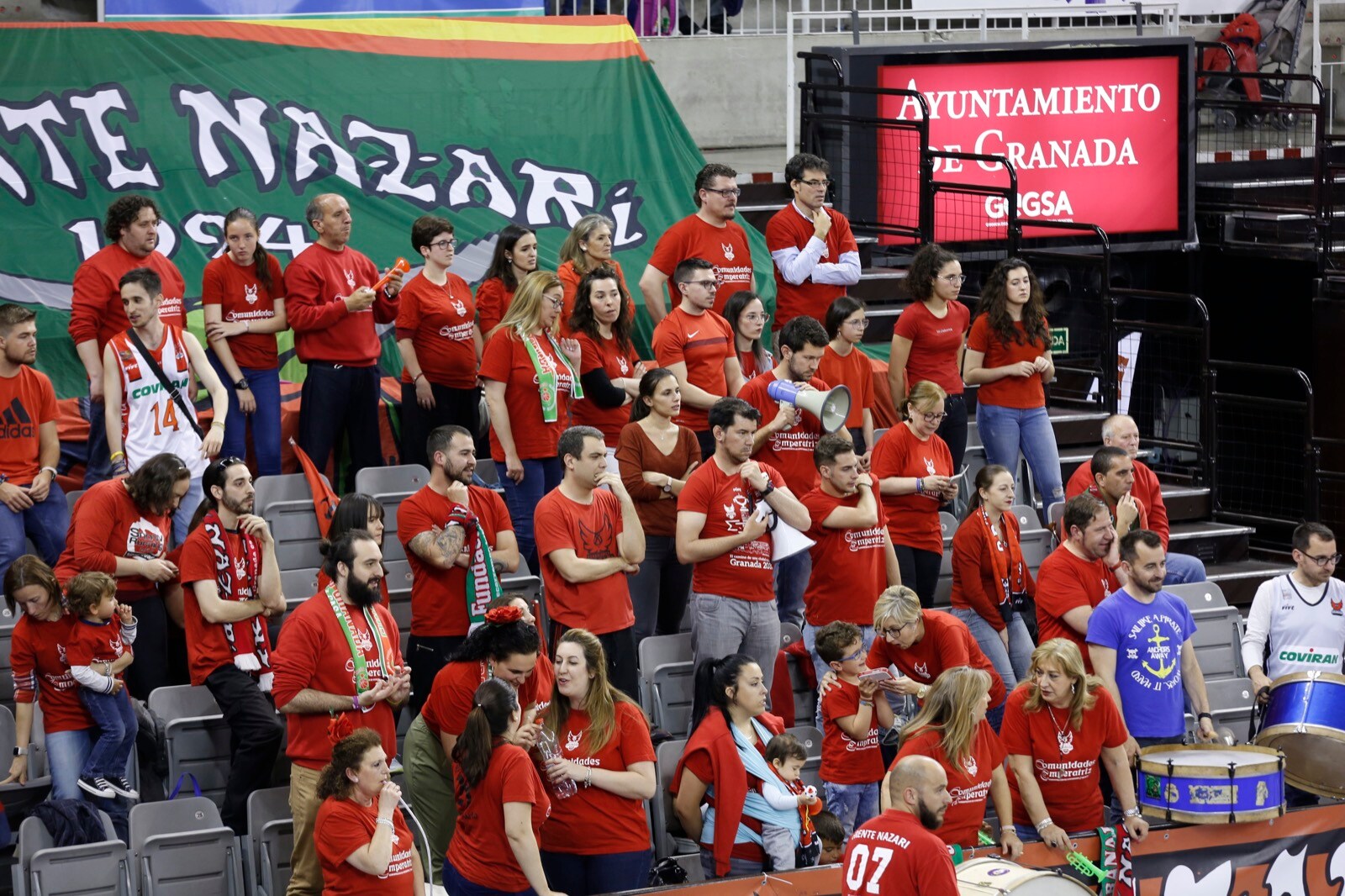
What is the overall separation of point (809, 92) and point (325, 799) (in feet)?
27.4

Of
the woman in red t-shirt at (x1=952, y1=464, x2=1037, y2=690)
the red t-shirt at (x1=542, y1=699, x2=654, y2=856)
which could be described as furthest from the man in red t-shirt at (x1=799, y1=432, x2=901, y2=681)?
the red t-shirt at (x1=542, y1=699, x2=654, y2=856)

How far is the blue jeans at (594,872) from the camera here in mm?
7941

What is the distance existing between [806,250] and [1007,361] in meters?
1.44

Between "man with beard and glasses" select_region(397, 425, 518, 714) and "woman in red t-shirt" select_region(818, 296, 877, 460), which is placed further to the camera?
"woman in red t-shirt" select_region(818, 296, 877, 460)

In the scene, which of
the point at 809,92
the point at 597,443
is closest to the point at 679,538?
the point at 597,443

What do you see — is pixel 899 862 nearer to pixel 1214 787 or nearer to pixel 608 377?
pixel 1214 787

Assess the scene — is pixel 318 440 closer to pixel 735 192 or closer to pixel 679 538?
pixel 679 538

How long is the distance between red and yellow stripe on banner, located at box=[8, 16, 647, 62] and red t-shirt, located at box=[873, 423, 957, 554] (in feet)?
14.4

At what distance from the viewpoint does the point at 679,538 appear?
941cm

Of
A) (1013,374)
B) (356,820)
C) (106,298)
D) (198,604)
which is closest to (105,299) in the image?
(106,298)

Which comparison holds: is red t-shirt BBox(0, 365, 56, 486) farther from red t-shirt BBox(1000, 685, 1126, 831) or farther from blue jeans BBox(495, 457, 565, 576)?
red t-shirt BBox(1000, 685, 1126, 831)

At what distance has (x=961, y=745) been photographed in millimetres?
8219

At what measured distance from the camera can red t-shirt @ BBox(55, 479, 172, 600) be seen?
8.71 meters

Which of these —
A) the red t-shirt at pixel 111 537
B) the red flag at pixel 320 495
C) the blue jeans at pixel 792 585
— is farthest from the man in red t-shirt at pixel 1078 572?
the red t-shirt at pixel 111 537
